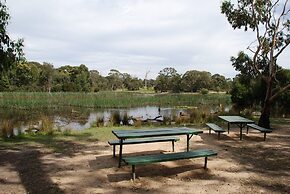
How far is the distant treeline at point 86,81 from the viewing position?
1540 inches

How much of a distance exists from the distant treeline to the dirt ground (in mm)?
19761

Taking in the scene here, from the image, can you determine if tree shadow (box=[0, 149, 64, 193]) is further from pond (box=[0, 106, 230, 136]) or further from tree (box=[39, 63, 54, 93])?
tree (box=[39, 63, 54, 93])

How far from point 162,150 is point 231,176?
76.6 inches

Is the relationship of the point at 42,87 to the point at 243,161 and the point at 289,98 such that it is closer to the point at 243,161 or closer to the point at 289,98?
the point at 289,98

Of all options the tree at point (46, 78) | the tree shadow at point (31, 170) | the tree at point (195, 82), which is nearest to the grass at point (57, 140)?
the tree shadow at point (31, 170)

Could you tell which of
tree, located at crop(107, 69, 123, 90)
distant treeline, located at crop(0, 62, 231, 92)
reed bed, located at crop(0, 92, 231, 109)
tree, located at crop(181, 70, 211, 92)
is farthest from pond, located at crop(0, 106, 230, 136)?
tree, located at crop(107, 69, 123, 90)

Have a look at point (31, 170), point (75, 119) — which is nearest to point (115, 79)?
point (75, 119)

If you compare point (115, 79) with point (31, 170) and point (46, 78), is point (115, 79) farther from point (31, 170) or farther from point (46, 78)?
point (31, 170)

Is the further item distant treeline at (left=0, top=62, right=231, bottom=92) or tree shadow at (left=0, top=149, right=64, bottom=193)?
distant treeline at (left=0, top=62, right=231, bottom=92)

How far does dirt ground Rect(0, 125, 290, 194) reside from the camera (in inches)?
162

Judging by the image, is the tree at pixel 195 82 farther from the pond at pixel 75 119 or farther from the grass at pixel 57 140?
the grass at pixel 57 140

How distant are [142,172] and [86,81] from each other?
142 feet

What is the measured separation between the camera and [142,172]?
4.73 m

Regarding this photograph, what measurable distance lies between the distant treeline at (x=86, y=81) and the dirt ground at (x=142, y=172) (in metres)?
19.8
